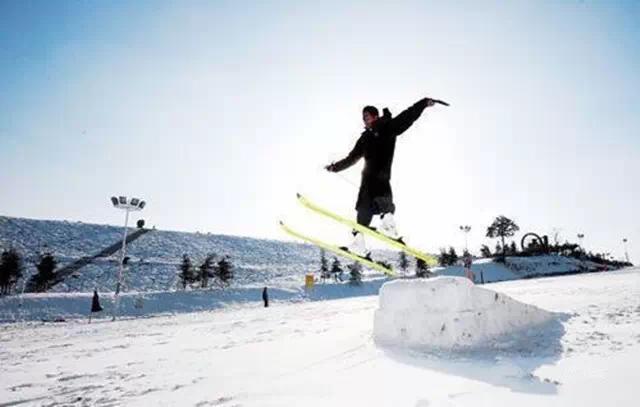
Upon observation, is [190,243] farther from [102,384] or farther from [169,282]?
[102,384]

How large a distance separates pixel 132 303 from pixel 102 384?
35721mm

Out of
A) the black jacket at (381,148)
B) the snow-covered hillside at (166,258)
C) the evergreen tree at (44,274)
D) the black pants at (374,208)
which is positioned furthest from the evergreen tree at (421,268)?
the evergreen tree at (44,274)

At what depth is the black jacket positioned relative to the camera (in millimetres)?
5688

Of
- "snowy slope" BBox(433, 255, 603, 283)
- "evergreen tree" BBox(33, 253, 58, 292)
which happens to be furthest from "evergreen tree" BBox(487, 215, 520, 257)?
"evergreen tree" BBox(33, 253, 58, 292)

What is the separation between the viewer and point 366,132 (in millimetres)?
5938

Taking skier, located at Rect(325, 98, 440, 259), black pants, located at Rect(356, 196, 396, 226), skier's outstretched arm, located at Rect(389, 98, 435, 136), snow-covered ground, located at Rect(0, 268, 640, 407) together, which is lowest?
snow-covered ground, located at Rect(0, 268, 640, 407)

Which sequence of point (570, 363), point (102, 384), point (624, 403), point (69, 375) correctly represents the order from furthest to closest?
point (69, 375) < point (102, 384) < point (570, 363) < point (624, 403)

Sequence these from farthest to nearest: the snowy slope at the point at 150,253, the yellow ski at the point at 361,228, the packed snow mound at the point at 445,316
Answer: the snowy slope at the point at 150,253 < the yellow ski at the point at 361,228 < the packed snow mound at the point at 445,316

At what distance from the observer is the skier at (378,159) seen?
18.7 feet

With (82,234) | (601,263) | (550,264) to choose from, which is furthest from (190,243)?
(601,263)

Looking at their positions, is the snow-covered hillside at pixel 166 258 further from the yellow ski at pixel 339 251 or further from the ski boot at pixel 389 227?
the ski boot at pixel 389 227

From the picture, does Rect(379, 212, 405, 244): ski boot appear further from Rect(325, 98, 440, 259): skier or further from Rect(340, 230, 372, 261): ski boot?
Rect(340, 230, 372, 261): ski boot

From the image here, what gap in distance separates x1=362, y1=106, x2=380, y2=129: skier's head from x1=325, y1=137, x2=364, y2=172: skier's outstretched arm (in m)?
0.25

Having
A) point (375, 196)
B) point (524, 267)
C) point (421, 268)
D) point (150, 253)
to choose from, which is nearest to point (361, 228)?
point (375, 196)
